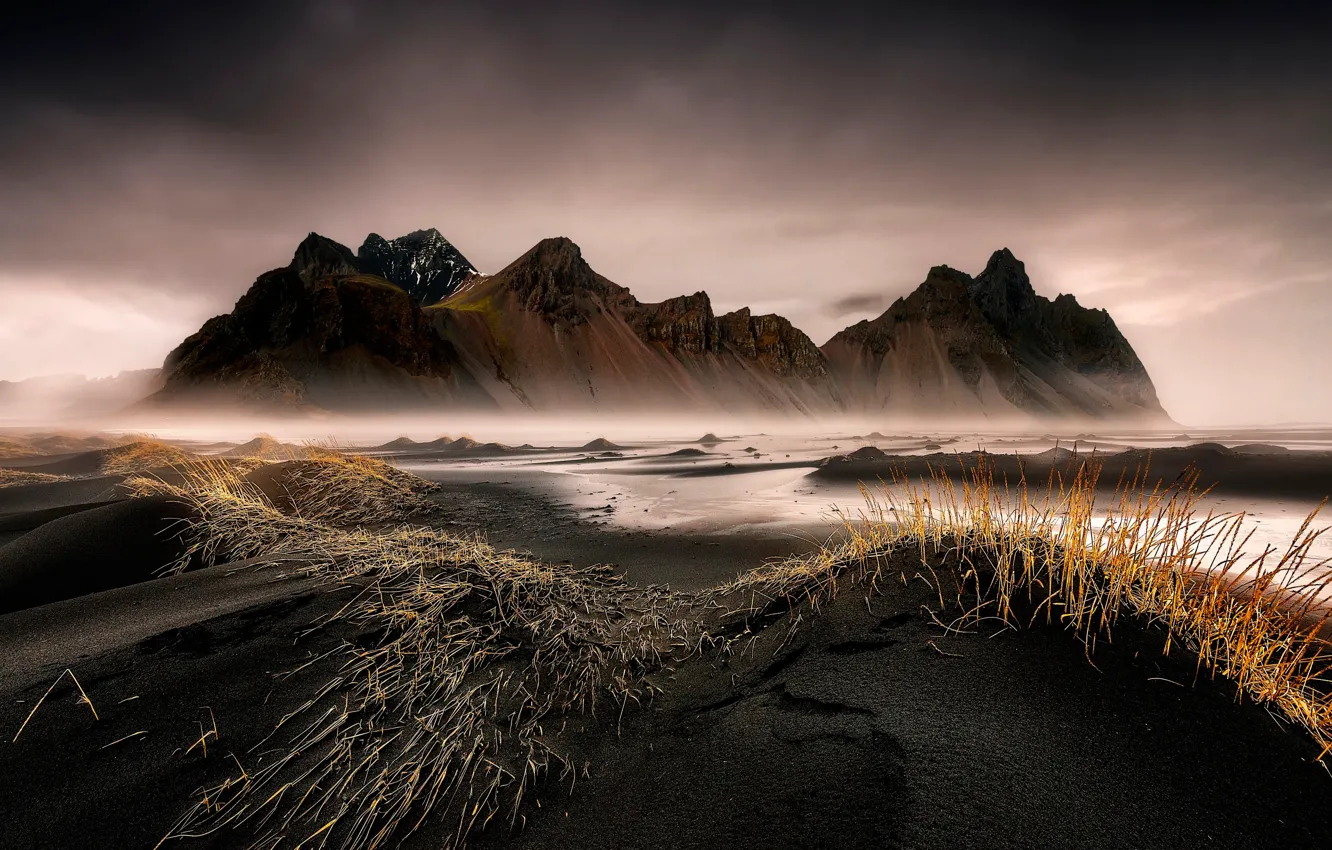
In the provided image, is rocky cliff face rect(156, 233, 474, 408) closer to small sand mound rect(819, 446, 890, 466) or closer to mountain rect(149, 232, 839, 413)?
mountain rect(149, 232, 839, 413)

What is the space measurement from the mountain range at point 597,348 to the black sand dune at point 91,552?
243 feet

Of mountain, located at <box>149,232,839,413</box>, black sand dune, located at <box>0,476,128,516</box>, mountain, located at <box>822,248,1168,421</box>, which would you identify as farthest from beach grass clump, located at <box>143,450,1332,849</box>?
mountain, located at <box>822,248,1168,421</box>

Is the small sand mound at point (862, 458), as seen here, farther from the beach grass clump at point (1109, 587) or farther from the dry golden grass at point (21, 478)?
the dry golden grass at point (21, 478)

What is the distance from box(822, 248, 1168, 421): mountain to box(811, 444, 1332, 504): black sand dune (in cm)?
12556

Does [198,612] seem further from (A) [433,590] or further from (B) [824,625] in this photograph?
(B) [824,625]

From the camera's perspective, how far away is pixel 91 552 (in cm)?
517

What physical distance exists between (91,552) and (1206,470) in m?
23.2

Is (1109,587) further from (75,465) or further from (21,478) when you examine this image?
(75,465)

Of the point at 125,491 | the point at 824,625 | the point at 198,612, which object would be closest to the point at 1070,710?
the point at 824,625

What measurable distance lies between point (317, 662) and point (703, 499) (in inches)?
411

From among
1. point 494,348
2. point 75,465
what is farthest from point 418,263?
point 75,465

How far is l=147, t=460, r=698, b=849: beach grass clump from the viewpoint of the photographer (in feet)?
7.38

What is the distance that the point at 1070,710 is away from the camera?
7.97 feet

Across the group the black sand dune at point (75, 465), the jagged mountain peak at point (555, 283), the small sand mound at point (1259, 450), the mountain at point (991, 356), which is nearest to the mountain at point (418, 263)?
the jagged mountain peak at point (555, 283)
